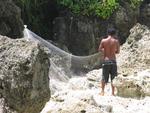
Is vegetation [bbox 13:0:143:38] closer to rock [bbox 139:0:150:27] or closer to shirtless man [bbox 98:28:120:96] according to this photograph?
rock [bbox 139:0:150:27]

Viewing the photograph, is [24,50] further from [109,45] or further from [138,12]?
[138,12]

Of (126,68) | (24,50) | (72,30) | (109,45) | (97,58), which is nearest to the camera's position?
(24,50)

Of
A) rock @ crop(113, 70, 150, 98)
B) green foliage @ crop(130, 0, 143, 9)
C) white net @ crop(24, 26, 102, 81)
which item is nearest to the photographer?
rock @ crop(113, 70, 150, 98)

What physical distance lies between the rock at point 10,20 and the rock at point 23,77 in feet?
20.4

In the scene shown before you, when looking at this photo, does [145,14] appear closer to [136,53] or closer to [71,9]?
[71,9]

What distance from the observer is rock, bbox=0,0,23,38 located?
1243cm

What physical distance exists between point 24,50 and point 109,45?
5.74m

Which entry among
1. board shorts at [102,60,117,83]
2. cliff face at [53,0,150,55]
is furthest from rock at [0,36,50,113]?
cliff face at [53,0,150,55]

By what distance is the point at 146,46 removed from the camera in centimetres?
1421

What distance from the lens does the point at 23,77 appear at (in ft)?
19.8

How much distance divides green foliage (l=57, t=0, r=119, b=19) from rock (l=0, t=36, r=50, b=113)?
1154 centimetres

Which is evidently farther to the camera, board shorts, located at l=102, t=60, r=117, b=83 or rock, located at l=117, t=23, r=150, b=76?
rock, located at l=117, t=23, r=150, b=76

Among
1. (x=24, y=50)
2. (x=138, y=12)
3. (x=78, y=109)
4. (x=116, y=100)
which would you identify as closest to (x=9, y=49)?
(x=24, y=50)

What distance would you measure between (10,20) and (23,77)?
6.76m
